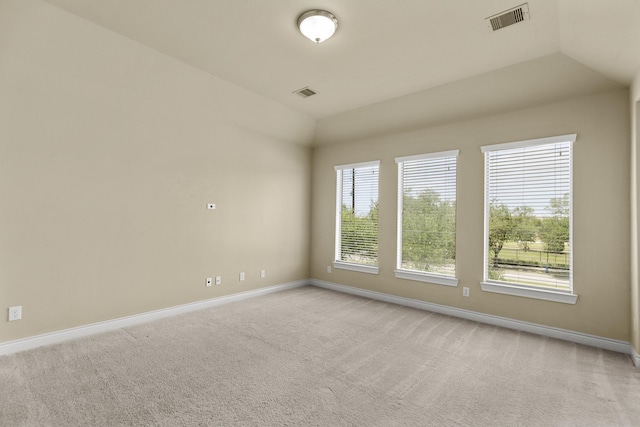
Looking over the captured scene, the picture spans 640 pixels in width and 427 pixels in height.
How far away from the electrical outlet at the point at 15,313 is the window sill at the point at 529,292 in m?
5.23

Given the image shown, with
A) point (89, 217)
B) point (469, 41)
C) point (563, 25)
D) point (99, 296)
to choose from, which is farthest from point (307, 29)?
point (99, 296)

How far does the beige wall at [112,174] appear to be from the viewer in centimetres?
282

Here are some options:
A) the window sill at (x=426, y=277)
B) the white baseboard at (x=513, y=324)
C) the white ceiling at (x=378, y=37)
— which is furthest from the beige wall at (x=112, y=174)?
the window sill at (x=426, y=277)

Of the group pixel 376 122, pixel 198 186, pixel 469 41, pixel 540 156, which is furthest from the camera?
pixel 376 122

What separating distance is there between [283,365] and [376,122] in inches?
152

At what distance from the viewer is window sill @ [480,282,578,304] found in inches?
136

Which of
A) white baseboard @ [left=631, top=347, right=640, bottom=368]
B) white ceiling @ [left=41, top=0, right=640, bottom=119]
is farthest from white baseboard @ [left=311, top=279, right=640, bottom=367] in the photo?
white ceiling @ [left=41, top=0, right=640, bottom=119]

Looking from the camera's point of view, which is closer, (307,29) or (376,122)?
(307,29)

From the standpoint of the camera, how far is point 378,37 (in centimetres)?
300

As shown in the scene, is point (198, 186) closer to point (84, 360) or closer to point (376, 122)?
point (84, 360)

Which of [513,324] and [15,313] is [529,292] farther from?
[15,313]

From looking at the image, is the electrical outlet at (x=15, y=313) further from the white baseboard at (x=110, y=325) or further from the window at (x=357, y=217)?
the window at (x=357, y=217)

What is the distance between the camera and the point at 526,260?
3812 mm

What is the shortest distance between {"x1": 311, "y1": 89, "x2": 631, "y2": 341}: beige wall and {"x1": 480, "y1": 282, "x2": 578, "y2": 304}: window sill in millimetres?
66
